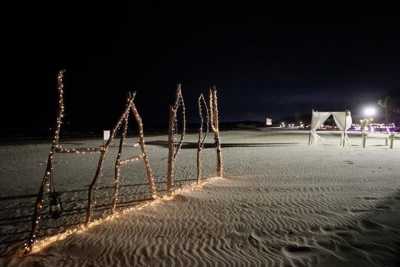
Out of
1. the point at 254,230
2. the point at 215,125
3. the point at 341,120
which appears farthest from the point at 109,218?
the point at 341,120

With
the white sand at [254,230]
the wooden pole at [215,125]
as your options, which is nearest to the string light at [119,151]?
the wooden pole at [215,125]

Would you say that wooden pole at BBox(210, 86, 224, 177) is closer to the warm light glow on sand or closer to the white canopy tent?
the warm light glow on sand

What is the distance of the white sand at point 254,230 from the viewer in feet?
17.6

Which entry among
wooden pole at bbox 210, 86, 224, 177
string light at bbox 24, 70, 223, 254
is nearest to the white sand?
string light at bbox 24, 70, 223, 254

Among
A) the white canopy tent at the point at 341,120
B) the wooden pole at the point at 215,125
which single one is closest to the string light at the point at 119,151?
the wooden pole at the point at 215,125

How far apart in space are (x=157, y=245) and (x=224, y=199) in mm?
3335

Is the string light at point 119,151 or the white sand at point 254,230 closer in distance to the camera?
the white sand at point 254,230

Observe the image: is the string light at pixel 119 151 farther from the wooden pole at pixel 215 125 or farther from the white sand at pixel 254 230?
the white sand at pixel 254 230

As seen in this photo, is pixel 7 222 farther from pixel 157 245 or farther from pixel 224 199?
pixel 224 199

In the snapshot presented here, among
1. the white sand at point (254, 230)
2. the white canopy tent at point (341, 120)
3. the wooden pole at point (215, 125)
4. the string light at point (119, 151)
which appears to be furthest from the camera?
the white canopy tent at point (341, 120)

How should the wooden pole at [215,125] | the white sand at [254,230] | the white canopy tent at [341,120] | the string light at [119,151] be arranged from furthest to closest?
the white canopy tent at [341,120], the wooden pole at [215,125], the string light at [119,151], the white sand at [254,230]

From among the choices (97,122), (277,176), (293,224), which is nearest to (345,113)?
(277,176)

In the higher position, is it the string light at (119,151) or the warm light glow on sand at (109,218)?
the string light at (119,151)

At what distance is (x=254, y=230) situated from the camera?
6.61 meters
